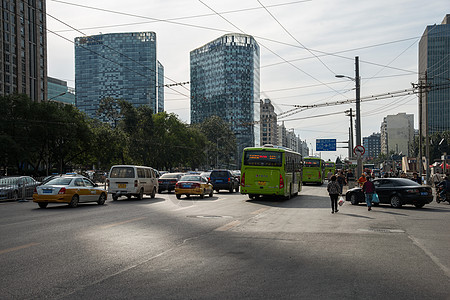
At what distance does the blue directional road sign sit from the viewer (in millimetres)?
83131

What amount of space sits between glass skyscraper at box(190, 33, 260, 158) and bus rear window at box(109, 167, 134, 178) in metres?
123

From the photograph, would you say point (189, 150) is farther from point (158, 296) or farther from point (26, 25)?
point (158, 296)

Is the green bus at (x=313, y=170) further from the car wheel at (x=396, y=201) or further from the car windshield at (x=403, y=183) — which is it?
the car wheel at (x=396, y=201)

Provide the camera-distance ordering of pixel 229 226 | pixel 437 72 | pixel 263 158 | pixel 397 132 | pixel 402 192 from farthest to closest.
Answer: pixel 397 132 → pixel 437 72 → pixel 263 158 → pixel 402 192 → pixel 229 226

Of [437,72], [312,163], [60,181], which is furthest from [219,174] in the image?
[437,72]

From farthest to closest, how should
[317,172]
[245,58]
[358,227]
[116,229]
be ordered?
[245,58]
[317,172]
[358,227]
[116,229]

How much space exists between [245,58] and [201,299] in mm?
156446

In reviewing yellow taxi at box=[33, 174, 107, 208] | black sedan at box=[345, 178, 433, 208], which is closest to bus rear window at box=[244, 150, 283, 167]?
black sedan at box=[345, 178, 433, 208]

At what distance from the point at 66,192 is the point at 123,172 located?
6043 millimetres

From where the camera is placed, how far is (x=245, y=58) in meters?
159

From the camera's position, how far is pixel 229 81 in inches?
6058

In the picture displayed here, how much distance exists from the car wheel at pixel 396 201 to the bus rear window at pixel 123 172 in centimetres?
1334

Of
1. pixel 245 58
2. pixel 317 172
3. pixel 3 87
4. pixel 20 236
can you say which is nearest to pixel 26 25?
pixel 3 87

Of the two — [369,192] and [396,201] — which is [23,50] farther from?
[369,192]
